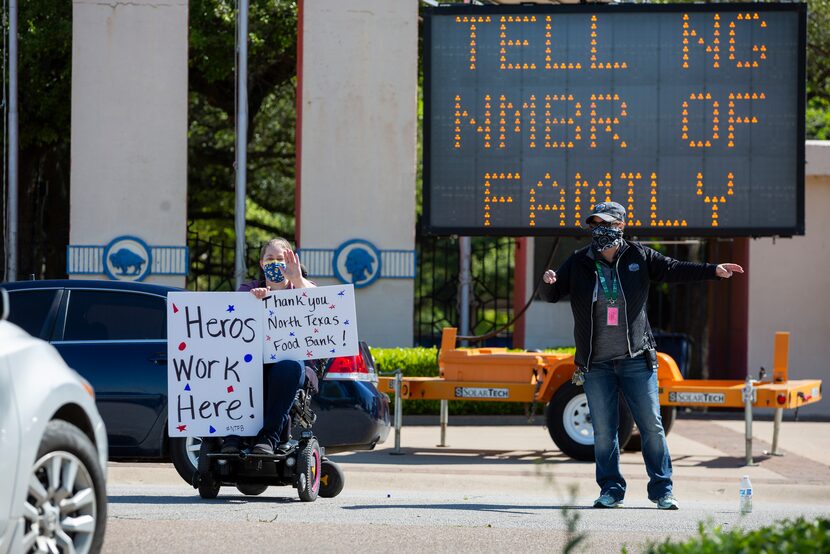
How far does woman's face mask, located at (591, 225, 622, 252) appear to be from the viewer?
860 centimetres

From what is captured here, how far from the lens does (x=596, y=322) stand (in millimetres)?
8625

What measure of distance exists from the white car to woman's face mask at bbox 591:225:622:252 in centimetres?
409

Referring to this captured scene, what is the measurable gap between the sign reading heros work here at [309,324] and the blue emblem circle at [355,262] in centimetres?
814

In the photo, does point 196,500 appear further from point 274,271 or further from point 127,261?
point 127,261

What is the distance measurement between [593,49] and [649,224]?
1.69 m

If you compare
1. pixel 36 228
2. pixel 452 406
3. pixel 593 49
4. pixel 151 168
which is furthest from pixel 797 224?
pixel 36 228

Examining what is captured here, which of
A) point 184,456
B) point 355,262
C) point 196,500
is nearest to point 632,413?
point 196,500

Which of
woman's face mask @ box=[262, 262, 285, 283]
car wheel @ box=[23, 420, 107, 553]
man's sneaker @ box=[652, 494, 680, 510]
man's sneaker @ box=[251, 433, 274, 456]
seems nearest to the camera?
car wheel @ box=[23, 420, 107, 553]

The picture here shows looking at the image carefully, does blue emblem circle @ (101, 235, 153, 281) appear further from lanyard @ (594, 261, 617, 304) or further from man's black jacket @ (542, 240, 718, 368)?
lanyard @ (594, 261, 617, 304)

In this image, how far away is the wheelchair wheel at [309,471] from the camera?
26.8 feet

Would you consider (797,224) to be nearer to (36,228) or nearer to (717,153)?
(717,153)

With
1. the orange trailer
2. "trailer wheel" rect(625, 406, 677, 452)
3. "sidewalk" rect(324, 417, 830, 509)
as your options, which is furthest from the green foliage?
"trailer wheel" rect(625, 406, 677, 452)

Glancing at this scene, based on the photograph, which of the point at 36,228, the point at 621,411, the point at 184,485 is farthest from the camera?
the point at 36,228

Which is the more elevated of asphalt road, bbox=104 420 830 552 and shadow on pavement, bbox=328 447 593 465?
asphalt road, bbox=104 420 830 552
